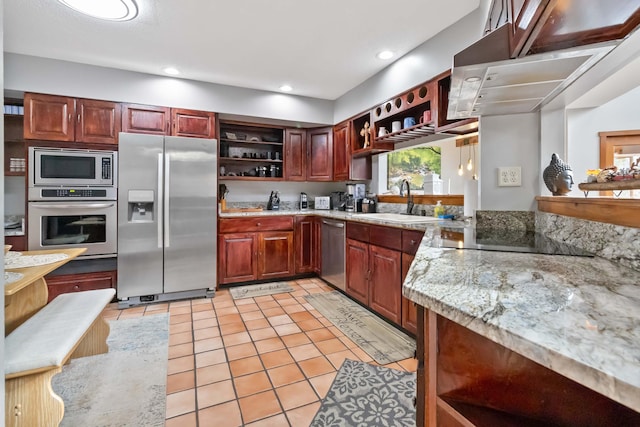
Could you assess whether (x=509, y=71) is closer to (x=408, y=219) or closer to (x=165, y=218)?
(x=408, y=219)

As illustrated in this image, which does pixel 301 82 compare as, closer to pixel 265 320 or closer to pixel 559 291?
pixel 265 320

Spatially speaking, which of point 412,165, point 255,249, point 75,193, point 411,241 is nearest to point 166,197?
point 75,193

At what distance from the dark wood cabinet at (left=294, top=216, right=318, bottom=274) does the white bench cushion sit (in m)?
2.24

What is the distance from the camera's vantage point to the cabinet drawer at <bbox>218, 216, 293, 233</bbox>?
11.4 ft

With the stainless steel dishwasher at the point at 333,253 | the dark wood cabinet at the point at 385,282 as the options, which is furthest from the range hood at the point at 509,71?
the stainless steel dishwasher at the point at 333,253

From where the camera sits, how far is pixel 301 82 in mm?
3469

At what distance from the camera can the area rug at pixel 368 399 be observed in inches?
57.4

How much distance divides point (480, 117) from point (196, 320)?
277 centimetres

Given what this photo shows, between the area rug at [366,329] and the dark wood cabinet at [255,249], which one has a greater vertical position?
the dark wood cabinet at [255,249]

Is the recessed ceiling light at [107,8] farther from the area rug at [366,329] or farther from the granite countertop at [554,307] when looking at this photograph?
the area rug at [366,329]

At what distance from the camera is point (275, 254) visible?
372 cm

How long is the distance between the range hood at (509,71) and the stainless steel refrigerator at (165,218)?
105 inches

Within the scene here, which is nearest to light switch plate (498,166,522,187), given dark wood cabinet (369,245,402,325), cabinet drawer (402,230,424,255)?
cabinet drawer (402,230,424,255)

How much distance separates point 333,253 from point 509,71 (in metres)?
2.54
